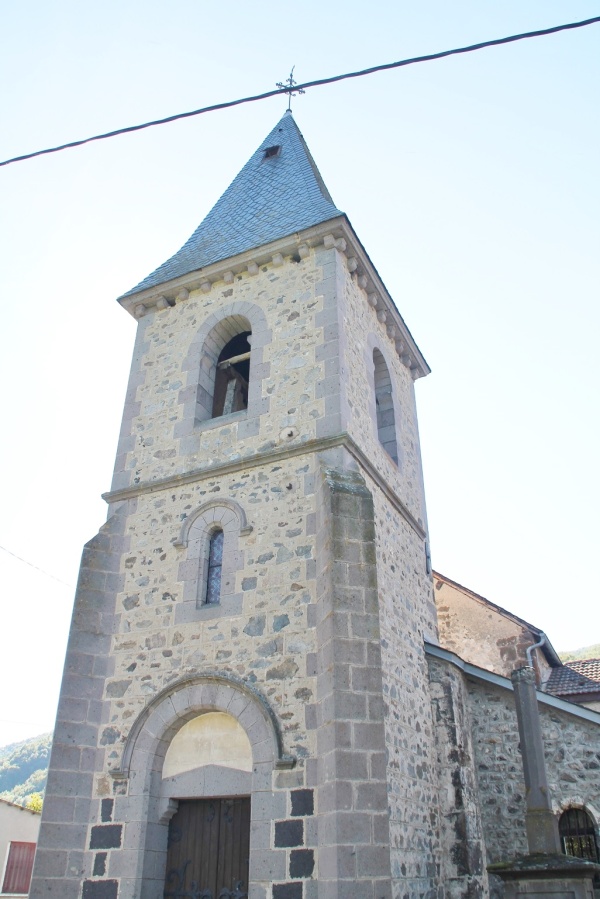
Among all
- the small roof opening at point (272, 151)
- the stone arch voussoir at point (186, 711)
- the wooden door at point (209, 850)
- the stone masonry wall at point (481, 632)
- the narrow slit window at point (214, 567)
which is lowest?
the wooden door at point (209, 850)

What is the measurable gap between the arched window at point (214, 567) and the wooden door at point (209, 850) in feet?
7.44

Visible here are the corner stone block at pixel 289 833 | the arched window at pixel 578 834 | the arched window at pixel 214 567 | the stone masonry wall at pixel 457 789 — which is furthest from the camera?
the arched window at pixel 578 834

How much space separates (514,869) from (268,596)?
12.0ft

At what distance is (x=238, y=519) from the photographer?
30.1 feet

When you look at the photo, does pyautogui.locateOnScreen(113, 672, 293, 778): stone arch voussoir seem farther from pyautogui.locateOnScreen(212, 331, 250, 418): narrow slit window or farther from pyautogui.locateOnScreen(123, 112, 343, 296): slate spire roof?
pyautogui.locateOnScreen(123, 112, 343, 296): slate spire roof

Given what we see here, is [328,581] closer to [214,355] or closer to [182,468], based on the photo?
[182,468]

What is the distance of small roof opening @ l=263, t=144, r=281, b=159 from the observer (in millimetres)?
16016

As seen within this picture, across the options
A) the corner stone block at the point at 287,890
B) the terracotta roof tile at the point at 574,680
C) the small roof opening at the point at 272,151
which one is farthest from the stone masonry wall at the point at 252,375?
the terracotta roof tile at the point at 574,680

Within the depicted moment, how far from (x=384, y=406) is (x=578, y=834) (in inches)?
266

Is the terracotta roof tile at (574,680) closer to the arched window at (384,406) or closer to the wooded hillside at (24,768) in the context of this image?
the arched window at (384,406)

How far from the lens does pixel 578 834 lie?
941 cm

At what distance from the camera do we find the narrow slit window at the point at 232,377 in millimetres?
11336

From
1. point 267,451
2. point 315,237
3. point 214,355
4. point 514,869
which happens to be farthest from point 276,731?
point 315,237

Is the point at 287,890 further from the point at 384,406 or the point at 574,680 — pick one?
the point at 574,680
